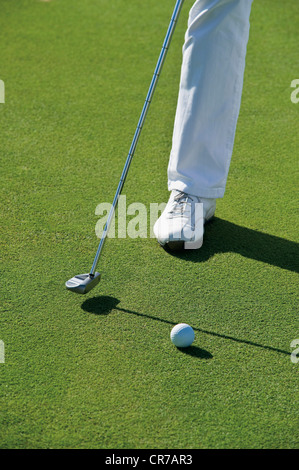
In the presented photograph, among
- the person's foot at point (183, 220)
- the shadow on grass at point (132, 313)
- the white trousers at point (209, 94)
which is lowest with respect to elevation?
the shadow on grass at point (132, 313)

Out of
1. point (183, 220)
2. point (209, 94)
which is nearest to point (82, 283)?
point (183, 220)

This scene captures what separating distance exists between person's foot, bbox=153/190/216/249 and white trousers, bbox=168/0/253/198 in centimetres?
4

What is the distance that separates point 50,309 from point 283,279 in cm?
94

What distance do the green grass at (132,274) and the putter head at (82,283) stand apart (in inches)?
2.0

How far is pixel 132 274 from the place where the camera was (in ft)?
8.09

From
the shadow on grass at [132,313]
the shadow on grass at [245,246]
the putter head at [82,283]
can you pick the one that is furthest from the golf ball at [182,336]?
the shadow on grass at [245,246]

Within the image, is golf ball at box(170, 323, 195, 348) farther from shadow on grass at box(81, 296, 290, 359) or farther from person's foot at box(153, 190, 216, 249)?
person's foot at box(153, 190, 216, 249)

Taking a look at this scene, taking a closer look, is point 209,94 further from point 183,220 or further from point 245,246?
point 245,246

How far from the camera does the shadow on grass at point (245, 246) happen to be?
260 cm

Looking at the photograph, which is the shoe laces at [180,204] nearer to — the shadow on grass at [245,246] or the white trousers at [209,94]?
the white trousers at [209,94]

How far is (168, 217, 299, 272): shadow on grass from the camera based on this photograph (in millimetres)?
2596

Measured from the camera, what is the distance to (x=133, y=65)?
415cm

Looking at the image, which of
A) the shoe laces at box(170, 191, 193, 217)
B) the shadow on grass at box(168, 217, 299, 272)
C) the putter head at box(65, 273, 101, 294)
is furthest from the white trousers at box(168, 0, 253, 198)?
the putter head at box(65, 273, 101, 294)
